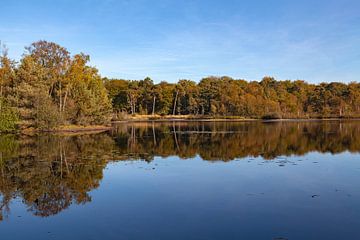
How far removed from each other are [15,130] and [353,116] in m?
76.1

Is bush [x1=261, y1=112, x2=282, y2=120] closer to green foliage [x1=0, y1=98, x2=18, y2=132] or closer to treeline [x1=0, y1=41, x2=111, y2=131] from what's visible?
treeline [x1=0, y1=41, x2=111, y2=131]

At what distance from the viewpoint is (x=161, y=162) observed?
16.7m

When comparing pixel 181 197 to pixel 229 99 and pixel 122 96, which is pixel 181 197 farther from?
pixel 122 96

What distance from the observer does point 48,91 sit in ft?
131

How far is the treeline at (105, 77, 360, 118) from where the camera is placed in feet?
272

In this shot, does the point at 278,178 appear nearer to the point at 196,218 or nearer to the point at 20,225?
the point at 196,218

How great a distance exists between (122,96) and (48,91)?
161 feet

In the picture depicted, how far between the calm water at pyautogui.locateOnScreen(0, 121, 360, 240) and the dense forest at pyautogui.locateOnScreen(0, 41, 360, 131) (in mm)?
20049

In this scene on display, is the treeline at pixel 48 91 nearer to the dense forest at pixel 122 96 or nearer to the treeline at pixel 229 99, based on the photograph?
the dense forest at pixel 122 96

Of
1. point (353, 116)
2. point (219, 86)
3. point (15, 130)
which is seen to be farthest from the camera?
point (219, 86)

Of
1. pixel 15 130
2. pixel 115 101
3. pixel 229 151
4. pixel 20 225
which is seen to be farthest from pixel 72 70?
pixel 115 101

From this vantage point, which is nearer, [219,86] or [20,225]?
[20,225]

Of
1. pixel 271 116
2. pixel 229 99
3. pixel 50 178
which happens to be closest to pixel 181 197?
pixel 50 178

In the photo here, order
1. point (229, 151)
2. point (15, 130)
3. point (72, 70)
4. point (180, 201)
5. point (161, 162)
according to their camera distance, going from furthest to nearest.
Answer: point (72, 70) < point (15, 130) < point (229, 151) < point (161, 162) < point (180, 201)
